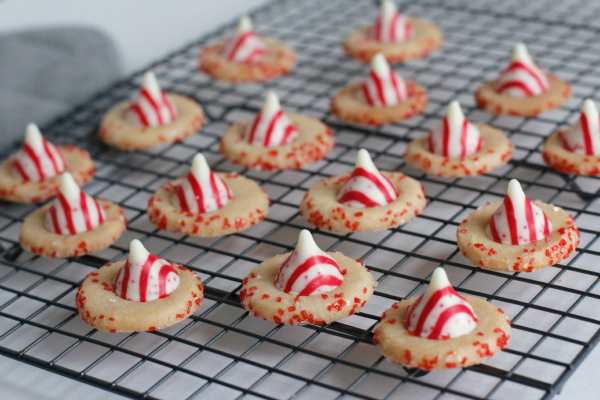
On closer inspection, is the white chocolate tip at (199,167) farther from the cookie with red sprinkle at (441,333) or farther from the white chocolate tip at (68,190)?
the cookie with red sprinkle at (441,333)

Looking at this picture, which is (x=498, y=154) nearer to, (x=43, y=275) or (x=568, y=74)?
(x=568, y=74)

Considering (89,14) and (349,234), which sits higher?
(89,14)

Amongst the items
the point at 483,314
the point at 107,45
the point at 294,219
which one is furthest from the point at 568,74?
the point at 107,45

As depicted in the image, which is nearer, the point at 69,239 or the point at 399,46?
the point at 69,239

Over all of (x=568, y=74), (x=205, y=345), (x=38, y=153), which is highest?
(x=38, y=153)

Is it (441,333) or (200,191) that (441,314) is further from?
(200,191)

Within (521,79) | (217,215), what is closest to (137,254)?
(217,215)
